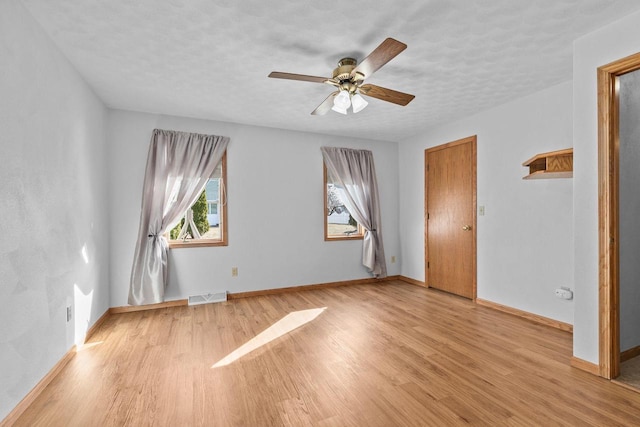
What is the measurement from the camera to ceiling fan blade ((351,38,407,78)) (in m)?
1.79

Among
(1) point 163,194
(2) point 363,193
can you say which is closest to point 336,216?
(2) point 363,193

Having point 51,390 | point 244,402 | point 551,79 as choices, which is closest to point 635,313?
point 551,79

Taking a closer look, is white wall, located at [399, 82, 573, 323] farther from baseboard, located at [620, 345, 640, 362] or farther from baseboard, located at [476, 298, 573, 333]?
baseboard, located at [620, 345, 640, 362]

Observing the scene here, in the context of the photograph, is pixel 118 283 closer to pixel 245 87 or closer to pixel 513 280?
pixel 245 87

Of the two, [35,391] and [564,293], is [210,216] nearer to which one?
[35,391]

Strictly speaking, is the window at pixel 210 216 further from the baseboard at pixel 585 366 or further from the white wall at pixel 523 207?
the baseboard at pixel 585 366

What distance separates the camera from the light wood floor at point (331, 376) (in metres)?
1.72

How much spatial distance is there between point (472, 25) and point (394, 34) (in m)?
0.52

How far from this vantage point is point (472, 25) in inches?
81.0

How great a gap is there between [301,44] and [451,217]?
10.2 feet

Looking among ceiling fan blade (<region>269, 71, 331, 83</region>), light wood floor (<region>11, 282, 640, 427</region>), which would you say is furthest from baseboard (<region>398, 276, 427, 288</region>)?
ceiling fan blade (<region>269, 71, 331, 83</region>)

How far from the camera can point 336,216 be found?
4.96m

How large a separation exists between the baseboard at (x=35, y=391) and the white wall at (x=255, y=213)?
132 cm

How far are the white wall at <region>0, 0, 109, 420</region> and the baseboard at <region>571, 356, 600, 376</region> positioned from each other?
11.8ft
